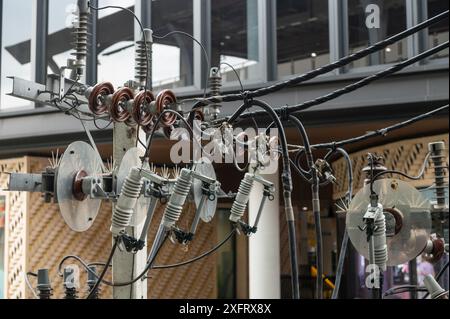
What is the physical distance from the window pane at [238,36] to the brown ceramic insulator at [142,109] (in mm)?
5722

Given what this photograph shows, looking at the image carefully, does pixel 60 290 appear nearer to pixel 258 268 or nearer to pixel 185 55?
pixel 258 268

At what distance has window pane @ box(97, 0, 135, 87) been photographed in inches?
305

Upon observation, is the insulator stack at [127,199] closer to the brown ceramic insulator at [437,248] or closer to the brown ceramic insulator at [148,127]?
the brown ceramic insulator at [148,127]

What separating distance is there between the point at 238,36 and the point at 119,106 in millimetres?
5994

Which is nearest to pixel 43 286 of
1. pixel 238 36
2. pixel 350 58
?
pixel 350 58

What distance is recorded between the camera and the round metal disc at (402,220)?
311 centimetres

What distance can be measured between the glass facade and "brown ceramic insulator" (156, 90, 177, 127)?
4.97 meters

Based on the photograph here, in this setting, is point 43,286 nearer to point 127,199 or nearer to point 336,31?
point 127,199

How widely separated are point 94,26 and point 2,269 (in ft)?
11.5

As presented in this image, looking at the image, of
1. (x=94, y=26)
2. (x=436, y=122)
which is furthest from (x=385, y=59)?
(x=94, y=26)

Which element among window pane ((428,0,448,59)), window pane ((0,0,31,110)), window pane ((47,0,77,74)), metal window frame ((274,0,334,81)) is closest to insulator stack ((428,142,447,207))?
window pane ((428,0,448,59))

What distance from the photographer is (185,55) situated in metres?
8.46

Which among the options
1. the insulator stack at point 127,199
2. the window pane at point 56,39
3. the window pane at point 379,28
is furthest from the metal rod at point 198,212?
the window pane at point 56,39
